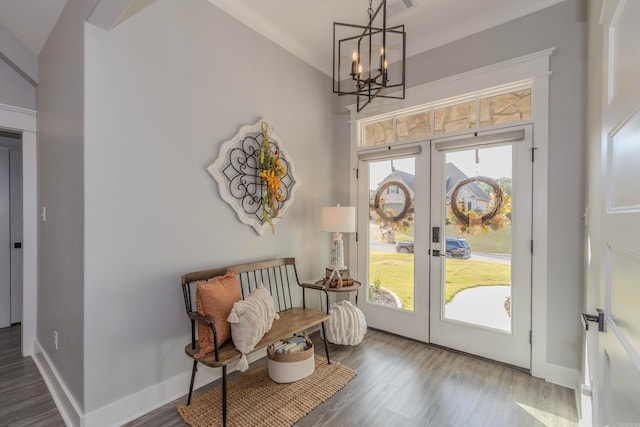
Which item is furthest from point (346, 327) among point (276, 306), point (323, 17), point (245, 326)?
point (323, 17)

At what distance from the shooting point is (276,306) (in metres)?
2.91

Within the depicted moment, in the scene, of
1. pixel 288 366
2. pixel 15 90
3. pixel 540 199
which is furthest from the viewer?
pixel 15 90

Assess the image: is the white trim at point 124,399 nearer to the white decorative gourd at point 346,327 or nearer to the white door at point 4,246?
the white decorative gourd at point 346,327

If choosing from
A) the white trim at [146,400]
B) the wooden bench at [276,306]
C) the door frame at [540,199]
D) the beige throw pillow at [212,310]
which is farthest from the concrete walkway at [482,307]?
the white trim at [146,400]

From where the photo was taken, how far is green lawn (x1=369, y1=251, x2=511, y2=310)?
2693 millimetres

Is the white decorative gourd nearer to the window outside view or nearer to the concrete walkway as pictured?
the window outside view

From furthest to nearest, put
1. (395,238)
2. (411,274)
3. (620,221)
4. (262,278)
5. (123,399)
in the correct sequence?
1. (395,238)
2. (411,274)
3. (262,278)
4. (123,399)
5. (620,221)

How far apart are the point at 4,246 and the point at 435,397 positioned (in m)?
4.97

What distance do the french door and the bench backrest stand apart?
3.04 ft

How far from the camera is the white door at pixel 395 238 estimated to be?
10.0 ft

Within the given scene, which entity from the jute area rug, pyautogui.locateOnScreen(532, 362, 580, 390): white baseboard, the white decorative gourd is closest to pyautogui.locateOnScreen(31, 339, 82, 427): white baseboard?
the jute area rug

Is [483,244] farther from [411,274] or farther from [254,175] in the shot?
[254,175]

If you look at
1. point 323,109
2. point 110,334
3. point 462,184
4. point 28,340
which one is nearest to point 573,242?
point 462,184

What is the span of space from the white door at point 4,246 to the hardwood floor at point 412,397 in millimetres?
1090
